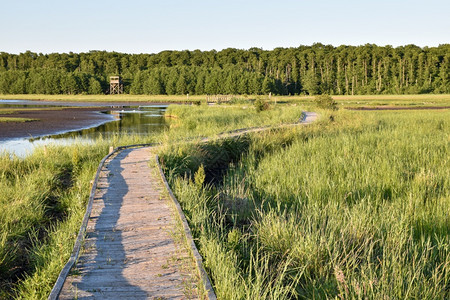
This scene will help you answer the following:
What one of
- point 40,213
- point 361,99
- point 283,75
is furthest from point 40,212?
point 283,75

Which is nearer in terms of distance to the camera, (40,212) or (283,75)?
(40,212)

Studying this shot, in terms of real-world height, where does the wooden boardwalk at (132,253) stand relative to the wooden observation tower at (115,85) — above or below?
below

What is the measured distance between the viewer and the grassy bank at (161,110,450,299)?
14.8 ft

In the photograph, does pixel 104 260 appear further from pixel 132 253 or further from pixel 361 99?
pixel 361 99

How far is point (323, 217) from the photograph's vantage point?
657 cm

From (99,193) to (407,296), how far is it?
211 inches

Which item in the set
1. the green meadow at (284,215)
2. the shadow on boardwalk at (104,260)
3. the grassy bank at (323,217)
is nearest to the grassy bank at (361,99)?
the green meadow at (284,215)

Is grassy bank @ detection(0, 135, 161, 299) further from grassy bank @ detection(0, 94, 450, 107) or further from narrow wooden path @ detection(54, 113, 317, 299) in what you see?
grassy bank @ detection(0, 94, 450, 107)

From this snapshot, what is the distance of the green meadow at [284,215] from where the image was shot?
464 centimetres

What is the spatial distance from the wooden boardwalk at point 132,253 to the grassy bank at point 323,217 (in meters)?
0.37

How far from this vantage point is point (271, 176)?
9609 mm

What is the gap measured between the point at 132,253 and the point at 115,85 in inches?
3105

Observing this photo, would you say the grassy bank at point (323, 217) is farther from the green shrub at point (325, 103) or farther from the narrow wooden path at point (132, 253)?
the green shrub at point (325, 103)

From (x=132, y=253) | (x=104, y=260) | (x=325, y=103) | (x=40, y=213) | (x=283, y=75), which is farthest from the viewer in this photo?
(x=283, y=75)
